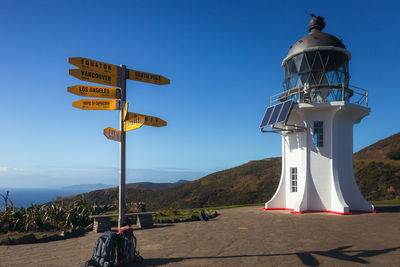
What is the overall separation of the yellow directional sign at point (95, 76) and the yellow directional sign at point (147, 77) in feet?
1.46

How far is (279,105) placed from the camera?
1619 cm

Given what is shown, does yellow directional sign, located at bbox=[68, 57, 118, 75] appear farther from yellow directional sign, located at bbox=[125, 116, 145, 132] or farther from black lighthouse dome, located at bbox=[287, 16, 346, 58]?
black lighthouse dome, located at bbox=[287, 16, 346, 58]

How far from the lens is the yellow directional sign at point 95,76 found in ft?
22.4

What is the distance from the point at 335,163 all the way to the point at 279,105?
13.9 feet

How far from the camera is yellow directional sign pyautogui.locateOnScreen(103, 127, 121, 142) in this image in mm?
6824

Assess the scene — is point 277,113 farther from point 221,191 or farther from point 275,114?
point 221,191

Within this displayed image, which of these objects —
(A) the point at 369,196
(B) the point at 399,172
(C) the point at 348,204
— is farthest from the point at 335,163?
(B) the point at 399,172

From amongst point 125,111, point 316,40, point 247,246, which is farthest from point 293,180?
point 125,111

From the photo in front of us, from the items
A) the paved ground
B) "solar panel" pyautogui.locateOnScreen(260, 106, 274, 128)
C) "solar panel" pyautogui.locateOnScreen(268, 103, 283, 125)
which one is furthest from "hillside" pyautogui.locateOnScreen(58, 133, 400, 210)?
the paved ground

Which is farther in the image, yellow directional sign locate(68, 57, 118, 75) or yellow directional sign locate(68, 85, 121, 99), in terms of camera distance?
yellow directional sign locate(68, 85, 121, 99)

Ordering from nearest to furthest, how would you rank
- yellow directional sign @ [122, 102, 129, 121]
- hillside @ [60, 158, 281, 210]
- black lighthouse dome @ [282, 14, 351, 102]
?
yellow directional sign @ [122, 102, 129, 121] < black lighthouse dome @ [282, 14, 351, 102] < hillside @ [60, 158, 281, 210]

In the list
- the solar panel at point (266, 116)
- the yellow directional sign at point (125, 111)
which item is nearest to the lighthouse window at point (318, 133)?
the solar panel at point (266, 116)

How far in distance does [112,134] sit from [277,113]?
35.9ft

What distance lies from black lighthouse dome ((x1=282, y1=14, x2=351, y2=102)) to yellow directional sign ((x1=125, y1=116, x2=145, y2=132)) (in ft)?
38.9
